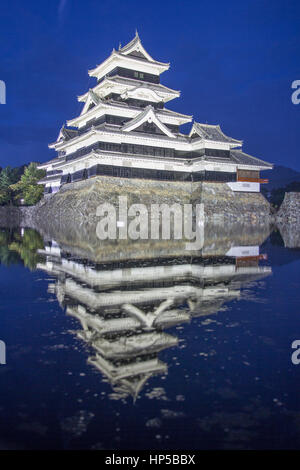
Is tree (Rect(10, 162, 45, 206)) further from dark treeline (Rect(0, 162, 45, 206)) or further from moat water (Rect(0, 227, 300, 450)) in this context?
moat water (Rect(0, 227, 300, 450))

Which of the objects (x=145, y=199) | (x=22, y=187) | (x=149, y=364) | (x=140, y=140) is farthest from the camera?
(x=22, y=187)

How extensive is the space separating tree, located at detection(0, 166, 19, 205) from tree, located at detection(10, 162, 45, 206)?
1974mm

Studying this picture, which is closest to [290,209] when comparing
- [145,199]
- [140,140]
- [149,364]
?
[145,199]

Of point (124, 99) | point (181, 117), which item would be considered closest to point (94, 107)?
point (124, 99)

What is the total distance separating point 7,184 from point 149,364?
71.9m

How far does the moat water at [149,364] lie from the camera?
3.79m

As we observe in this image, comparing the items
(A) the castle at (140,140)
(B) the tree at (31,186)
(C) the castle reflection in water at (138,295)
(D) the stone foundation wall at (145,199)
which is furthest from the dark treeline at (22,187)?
(C) the castle reflection in water at (138,295)

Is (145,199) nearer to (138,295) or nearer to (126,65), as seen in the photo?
(126,65)

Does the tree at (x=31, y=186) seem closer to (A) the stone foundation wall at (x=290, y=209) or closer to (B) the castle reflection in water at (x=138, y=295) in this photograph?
(A) the stone foundation wall at (x=290, y=209)

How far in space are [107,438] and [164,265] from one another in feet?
33.3

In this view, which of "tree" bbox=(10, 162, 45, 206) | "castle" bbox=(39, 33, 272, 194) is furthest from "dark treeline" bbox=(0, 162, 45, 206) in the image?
"castle" bbox=(39, 33, 272, 194)

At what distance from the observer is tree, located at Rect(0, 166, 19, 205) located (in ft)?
222

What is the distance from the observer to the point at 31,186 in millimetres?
61750

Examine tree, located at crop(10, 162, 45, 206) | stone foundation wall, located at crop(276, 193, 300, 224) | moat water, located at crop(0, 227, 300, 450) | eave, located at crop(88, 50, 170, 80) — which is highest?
eave, located at crop(88, 50, 170, 80)
